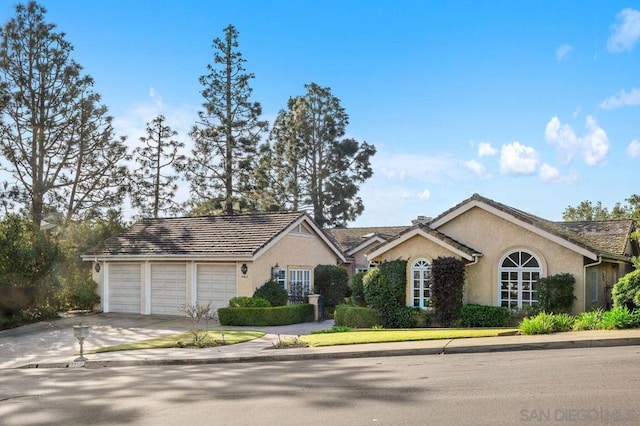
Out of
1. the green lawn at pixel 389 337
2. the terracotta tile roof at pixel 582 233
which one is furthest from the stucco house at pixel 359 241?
the green lawn at pixel 389 337

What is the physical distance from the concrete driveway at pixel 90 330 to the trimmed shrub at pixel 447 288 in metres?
4.73

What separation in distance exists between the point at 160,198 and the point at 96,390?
125 feet

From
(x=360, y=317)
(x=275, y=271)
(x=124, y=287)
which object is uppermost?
(x=275, y=271)

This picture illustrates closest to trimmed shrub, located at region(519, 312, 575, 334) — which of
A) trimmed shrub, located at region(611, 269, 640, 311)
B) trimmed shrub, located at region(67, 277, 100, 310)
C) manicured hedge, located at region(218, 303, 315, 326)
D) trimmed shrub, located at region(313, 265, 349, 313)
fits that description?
trimmed shrub, located at region(611, 269, 640, 311)

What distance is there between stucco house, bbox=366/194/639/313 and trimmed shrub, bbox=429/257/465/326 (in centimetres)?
65

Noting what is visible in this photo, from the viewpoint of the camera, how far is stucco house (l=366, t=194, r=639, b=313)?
68.6 ft

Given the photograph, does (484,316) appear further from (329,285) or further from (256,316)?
(329,285)

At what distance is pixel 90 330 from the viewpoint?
936 inches

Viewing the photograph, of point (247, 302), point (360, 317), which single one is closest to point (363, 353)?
point (360, 317)

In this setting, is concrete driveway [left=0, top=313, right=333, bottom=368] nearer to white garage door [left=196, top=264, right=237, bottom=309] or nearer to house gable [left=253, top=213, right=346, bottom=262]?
white garage door [left=196, top=264, right=237, bottom=309]

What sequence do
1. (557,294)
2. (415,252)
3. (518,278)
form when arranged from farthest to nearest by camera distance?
(415,252) < (518,278) < (557,294)

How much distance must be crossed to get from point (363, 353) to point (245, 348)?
4.07m

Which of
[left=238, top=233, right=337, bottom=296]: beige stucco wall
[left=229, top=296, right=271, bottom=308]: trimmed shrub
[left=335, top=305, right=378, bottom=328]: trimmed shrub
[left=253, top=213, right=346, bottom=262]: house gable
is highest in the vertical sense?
[left=253, top=213, right=346, bottom=262]: house gable

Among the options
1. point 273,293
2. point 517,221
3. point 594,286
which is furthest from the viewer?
point 273,293
